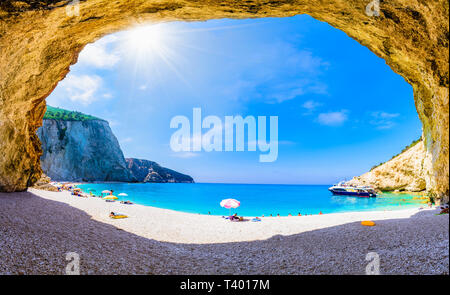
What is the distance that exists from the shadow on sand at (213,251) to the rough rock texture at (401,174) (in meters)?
44.3

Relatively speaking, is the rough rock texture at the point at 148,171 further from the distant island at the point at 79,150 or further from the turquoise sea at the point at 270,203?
the turquoise sea at the point at 270,203

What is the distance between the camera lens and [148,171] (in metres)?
148

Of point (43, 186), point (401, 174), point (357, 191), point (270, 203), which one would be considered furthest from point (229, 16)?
point (401, 174)

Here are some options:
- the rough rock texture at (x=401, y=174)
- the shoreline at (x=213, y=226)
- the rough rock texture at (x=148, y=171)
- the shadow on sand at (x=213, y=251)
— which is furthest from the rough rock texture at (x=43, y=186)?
the rough rock texture at (x=148, y=171)

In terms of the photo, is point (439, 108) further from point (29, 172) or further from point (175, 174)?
point (175, 174)

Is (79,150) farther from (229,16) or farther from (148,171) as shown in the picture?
(229,16)

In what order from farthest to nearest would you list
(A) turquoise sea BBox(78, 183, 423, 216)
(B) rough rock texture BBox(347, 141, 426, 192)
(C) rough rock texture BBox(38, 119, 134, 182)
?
(C) rough rock texture BBox(38, 119, 134, 182), (B) rough rock texture BBox(347, 141, 426, 192), (A) turquoise sea BBox(78, 183, 423, 216)

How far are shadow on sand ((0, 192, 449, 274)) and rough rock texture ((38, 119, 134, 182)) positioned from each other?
83.1 m

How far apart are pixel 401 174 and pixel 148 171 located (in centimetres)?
13900

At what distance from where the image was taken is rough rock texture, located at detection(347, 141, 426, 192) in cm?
4553

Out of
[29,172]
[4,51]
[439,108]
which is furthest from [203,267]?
[29,172]

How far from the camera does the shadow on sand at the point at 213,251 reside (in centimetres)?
552

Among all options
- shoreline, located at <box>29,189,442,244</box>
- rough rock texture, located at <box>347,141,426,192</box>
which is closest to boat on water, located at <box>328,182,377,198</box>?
rough rock texture, located at <box>347,141,426,192</box>

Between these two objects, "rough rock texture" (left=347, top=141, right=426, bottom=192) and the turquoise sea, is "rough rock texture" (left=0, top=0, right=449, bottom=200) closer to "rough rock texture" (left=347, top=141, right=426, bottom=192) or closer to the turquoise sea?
the turquoise sea
